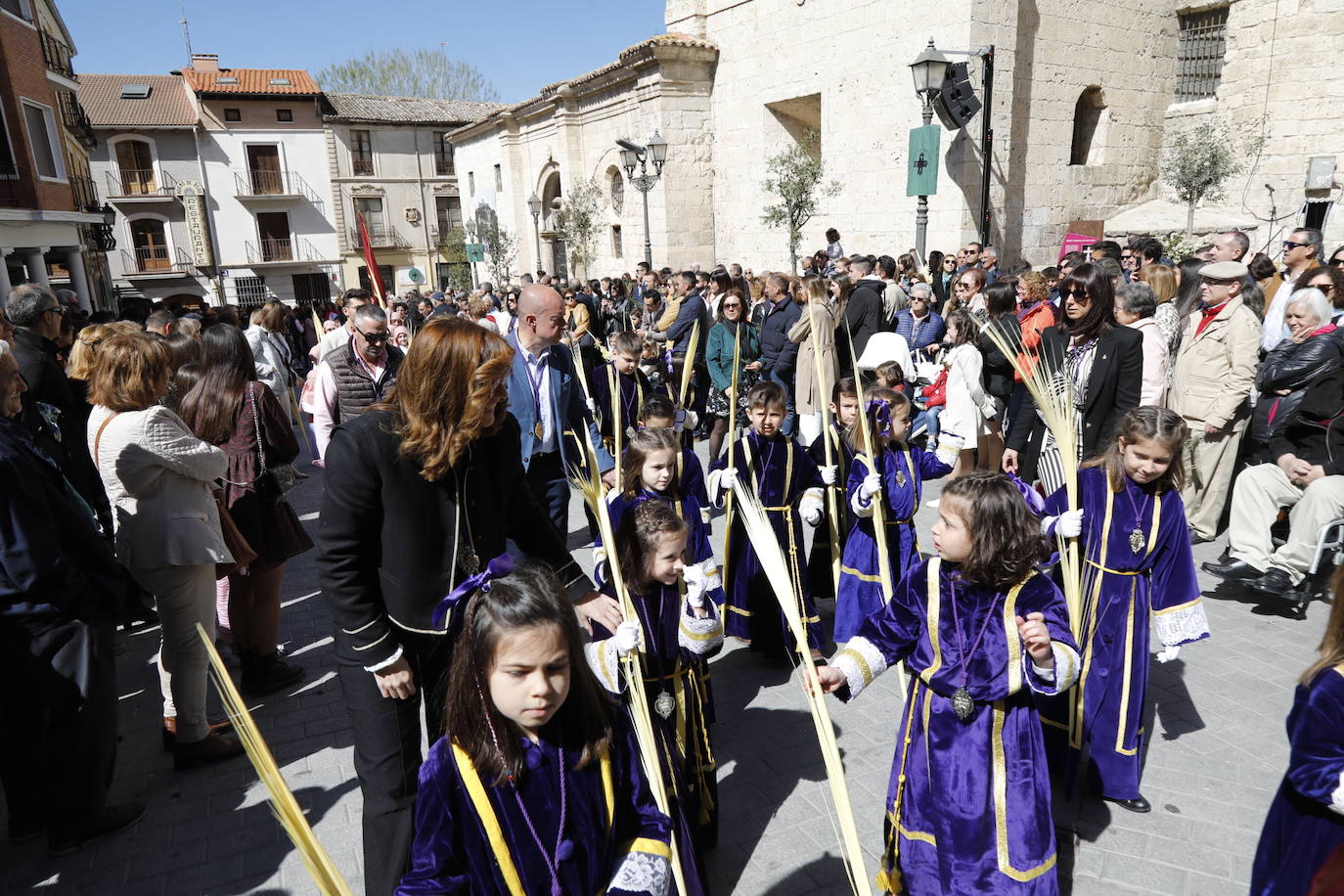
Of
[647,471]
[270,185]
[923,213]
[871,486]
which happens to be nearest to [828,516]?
[871,486]

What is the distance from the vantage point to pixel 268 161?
3681 cm

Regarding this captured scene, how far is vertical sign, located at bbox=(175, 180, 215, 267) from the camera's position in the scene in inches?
1385

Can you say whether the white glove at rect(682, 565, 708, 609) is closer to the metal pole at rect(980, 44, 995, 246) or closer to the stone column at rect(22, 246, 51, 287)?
the metal pole at rect(980, 44, 995, 246)

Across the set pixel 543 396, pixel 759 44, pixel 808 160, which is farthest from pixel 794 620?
pixel 759 44

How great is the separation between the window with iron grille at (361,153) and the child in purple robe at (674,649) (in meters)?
41.2

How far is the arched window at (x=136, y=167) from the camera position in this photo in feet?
113

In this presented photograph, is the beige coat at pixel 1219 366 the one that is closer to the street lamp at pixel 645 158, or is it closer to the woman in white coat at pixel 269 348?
the woman in white coat at pixel 269 348

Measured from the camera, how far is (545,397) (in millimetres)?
4508

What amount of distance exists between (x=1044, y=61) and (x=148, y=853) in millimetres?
17162

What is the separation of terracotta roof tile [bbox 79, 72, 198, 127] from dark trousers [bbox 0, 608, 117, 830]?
39.7m

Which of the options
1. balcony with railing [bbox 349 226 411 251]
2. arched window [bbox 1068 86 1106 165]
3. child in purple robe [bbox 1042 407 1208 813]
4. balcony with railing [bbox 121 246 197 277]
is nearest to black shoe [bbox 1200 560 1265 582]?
child in purple robe [bbox 1042 407 1208 813]

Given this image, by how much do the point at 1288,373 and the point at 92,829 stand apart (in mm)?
7021

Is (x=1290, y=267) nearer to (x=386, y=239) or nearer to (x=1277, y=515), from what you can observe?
(x=1277, y=515)

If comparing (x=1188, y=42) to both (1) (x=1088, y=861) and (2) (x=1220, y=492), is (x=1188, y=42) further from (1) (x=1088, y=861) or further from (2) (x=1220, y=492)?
(1) (x=1088, y=861)
